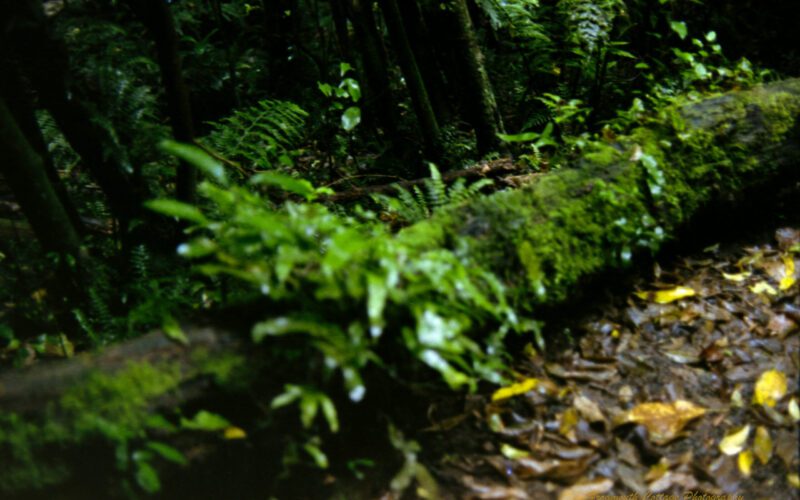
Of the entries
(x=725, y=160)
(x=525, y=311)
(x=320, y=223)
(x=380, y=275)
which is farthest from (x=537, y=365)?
(x=725, y=160)

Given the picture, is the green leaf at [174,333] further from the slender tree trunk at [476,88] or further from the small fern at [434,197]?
the slender tree trunk at [476,88]

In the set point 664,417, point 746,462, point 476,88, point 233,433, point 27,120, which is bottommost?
point 746,462

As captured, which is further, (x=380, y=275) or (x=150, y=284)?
(x=150, y=284)

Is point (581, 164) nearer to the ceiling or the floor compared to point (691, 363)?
nearer to the ceiling

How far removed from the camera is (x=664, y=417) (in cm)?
252

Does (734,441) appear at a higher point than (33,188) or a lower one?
lower

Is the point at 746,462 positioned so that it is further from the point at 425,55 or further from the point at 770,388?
the point at 425,55

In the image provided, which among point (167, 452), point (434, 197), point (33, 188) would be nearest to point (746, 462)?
point (434, 197)

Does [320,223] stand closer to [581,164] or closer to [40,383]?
[40,383]

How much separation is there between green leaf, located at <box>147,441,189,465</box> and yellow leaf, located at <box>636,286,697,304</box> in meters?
2.60

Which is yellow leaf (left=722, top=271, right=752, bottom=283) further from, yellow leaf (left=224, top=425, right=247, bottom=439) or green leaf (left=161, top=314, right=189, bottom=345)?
green leaf (left=161, top=314, right=189, bottom=345)

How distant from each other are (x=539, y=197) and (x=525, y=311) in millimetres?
679

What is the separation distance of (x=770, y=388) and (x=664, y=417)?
0.55 meters

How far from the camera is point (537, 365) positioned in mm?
2803
